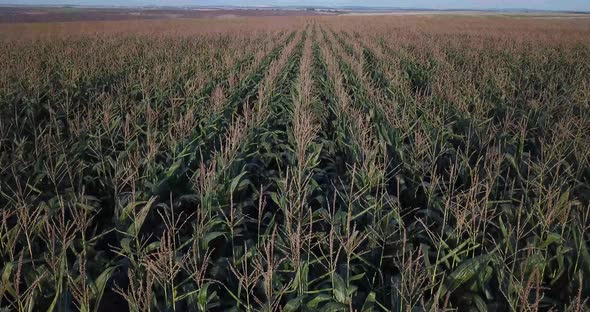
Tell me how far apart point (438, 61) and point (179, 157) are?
8.14m

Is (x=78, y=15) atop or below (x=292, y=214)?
atop

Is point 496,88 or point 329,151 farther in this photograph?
point 496,88

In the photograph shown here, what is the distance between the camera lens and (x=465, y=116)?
219 inches

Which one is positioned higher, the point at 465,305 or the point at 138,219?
the point at 138,219

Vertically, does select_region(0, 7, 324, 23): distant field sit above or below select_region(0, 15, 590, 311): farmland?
above

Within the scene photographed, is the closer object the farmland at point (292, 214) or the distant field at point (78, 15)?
the farmland at point (292, 214)

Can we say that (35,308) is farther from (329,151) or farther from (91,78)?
(91,78)

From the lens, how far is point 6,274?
2240 mm

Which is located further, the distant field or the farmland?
the distant field

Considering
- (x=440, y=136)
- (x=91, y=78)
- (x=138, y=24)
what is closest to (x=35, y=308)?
(x=440, y=136)

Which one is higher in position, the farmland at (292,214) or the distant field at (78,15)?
the distant field at (78,15)

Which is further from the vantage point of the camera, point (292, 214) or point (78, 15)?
point (78, 15)

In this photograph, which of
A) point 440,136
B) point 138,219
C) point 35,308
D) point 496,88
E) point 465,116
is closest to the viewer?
point 35,308

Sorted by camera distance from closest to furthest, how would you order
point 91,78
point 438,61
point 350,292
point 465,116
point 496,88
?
point 350,292, point 465,116, point 496,88, point 91,78, point 438,61
